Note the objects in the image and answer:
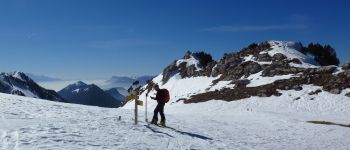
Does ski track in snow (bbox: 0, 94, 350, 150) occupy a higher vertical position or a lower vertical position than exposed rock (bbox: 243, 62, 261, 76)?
lower

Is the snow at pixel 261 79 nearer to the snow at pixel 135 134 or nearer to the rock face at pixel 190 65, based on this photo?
the rock face at pixel 190 65

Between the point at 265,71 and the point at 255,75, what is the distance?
241cm

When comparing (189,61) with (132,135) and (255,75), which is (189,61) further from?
(132,135)

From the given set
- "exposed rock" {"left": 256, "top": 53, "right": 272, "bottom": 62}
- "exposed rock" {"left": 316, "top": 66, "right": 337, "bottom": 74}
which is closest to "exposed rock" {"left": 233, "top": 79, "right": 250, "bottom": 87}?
"exposed rock" {"left": 256, "top": 53, "right": 272, "bottom": 62}

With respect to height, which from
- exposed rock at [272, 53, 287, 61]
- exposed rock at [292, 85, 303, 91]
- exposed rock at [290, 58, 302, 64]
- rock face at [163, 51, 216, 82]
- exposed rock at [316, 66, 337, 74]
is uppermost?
rock face at [163, 51, 216, 82]

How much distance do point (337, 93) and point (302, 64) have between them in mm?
21091

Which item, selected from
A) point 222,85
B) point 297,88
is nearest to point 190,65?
point 222,85

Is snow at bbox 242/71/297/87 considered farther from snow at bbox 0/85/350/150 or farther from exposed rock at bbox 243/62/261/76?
snow at bbox 0/85/350/150

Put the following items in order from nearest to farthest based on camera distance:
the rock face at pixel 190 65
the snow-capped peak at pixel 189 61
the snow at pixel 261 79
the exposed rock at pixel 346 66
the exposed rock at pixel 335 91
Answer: the exposed rock at pixel 335 91
the exposed rock at pixel 346 66
the snow at pixel 261 79
the rock face at pixel 190 65
the snow-capped peak at pixel 189 61

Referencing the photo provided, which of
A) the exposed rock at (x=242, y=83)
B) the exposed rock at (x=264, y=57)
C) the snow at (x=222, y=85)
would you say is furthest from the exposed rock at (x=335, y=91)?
the exposed rock at (x=264, y=57)

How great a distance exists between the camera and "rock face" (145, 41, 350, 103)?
204ft

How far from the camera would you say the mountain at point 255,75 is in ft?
204

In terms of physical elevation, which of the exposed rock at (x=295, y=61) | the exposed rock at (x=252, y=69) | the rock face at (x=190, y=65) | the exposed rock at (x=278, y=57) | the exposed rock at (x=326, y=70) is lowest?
the exposed rock at (x=326, y=70)

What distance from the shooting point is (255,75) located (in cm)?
7712
